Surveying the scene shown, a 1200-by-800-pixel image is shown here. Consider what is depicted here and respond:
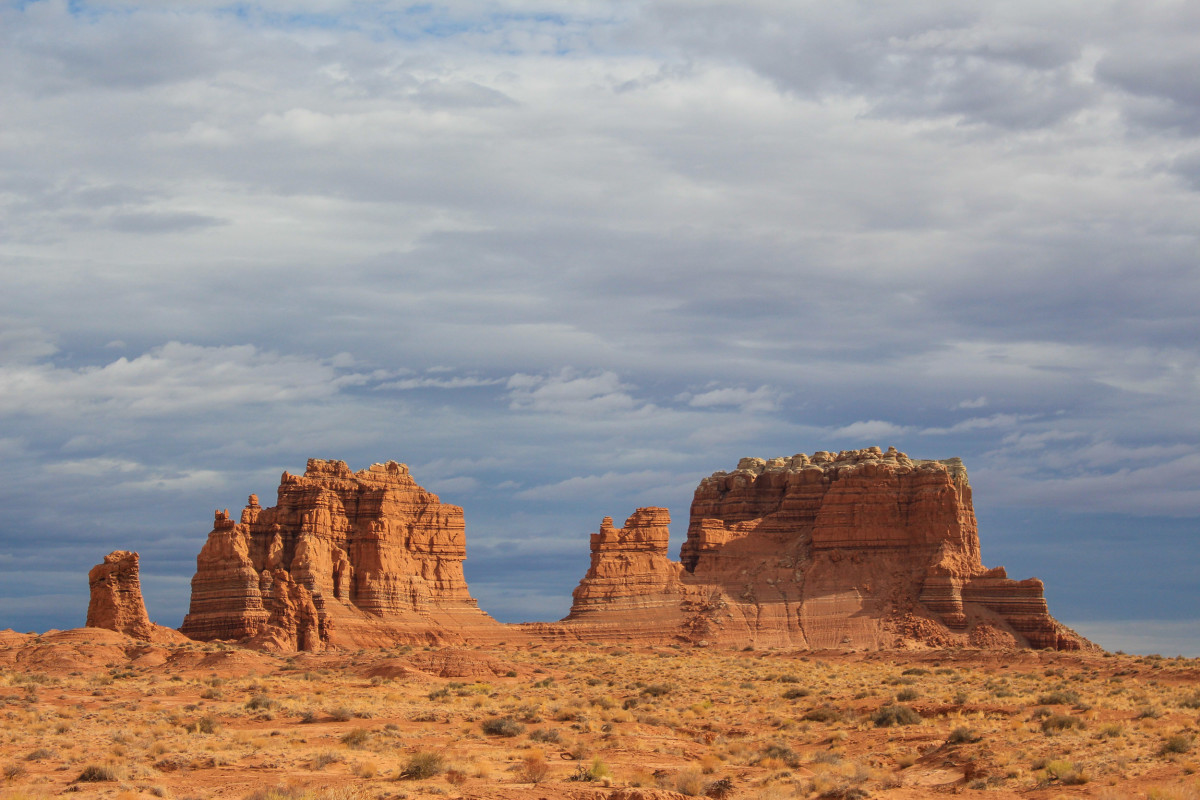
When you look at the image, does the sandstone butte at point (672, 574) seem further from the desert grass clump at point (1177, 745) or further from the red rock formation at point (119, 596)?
the desert grass clump at point (1177, 745)

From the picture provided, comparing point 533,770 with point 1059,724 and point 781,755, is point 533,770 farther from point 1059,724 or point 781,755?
point 1059,724

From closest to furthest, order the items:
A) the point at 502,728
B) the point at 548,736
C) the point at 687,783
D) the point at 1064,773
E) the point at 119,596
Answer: the point at 687,783
the point at 1064,773
the point at 548,736
the point at 502,728
the point at 119,596

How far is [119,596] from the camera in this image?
3036 inches

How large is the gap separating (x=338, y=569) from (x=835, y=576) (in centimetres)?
3588

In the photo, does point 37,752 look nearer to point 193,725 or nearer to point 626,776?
point 193,725

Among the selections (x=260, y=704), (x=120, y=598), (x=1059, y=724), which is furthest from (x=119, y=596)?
(x=1059, y=724)

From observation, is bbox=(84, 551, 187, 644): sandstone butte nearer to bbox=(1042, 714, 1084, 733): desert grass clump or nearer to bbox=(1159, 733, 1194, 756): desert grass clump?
bbox=(1042, 714, 1084, 733): desert grass clump

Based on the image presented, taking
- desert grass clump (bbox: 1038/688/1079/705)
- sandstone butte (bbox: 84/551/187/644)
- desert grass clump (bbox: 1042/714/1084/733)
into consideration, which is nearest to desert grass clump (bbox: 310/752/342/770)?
desert grass clump (bbox: 1042/714/1084/733)

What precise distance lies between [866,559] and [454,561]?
30.0m

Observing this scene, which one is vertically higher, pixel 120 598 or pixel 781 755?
pixel 120 598

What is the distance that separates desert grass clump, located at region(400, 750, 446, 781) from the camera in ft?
114

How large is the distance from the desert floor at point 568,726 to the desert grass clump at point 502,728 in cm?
7

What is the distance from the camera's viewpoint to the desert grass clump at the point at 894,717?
47.7m

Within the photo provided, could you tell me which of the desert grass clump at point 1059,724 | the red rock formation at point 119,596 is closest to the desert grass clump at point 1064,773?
the desert grass clump at point 1059,724
